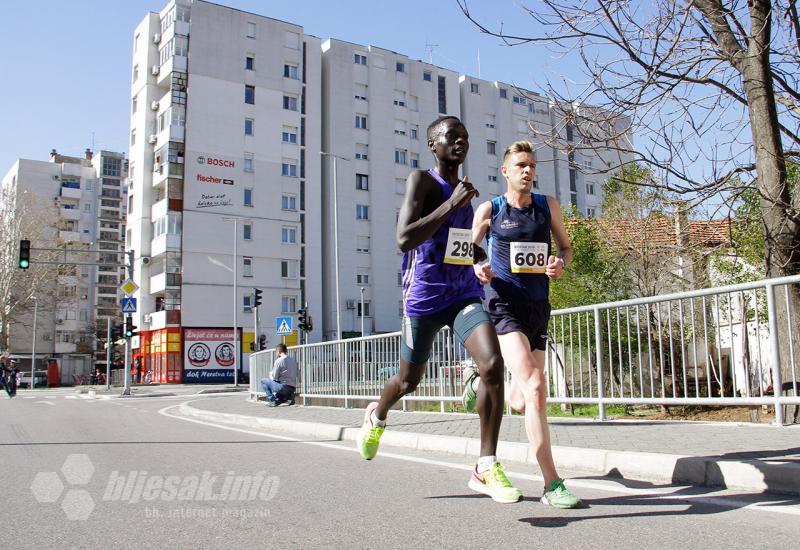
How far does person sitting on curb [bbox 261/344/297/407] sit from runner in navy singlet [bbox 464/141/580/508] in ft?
37.7

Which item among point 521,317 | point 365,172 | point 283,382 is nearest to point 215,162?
point 365,172

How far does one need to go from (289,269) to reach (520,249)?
54110mm

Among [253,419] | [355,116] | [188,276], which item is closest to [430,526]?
[253,419]

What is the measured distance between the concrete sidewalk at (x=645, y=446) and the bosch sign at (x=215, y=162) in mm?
47609

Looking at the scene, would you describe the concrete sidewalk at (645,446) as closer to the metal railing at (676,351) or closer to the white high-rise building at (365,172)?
the metal railing at (676,351)

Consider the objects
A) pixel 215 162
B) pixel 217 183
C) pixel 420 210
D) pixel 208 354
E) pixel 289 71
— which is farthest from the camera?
pixel 289 71

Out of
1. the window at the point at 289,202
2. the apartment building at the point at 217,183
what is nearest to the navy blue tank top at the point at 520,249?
the apartment building at the point at 217,183

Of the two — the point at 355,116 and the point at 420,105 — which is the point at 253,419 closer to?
the point at 355,116

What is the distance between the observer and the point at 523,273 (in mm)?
4676

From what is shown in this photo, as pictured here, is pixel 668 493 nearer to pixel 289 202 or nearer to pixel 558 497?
pixel 558 497

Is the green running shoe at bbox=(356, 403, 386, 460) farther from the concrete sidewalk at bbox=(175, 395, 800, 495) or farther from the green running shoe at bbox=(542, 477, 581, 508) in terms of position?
the concrete sidewalk at bbox=(175, 395, 800, 495)

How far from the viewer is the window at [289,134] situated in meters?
58.8

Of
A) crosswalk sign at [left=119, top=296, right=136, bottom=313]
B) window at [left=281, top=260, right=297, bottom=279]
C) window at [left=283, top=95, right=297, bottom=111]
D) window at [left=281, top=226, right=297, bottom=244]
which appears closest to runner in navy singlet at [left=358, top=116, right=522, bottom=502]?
crosswalk sign at [left=119, top=296, right=136, bottom=313]

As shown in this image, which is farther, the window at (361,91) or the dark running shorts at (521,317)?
the window at (361,91)
